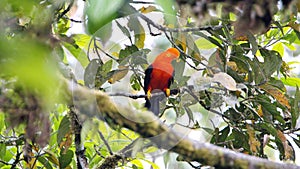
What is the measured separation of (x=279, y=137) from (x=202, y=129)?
0.70ft

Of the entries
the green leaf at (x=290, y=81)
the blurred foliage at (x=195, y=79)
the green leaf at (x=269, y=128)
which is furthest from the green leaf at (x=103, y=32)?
the green leaf at (x=290, y=81)

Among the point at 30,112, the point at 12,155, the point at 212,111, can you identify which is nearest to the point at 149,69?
the point at 212,111

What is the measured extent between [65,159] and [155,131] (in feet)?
2.03

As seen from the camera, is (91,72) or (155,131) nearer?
(155,131)

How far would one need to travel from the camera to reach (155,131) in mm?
950

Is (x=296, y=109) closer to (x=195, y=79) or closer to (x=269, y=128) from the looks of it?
(x=269, y=128)

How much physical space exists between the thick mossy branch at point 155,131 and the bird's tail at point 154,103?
0.17 m

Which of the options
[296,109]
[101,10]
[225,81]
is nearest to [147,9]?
[225,81]

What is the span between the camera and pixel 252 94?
1425mm

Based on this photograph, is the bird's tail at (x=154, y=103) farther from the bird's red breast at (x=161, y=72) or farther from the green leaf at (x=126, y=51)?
the green leaf at (x=126, y=51)

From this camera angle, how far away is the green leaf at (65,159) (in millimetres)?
1490

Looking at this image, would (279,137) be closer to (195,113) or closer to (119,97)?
(195,113)

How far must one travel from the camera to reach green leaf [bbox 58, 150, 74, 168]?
4.89ft

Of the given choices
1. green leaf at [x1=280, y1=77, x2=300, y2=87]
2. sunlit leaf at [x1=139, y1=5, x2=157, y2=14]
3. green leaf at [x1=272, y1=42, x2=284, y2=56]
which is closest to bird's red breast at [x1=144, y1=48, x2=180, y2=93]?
sunlit leaf at [x1=139, y1=5, x2=157, y2=14]
